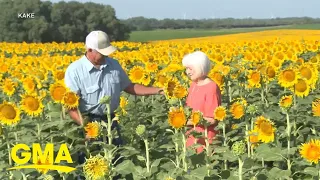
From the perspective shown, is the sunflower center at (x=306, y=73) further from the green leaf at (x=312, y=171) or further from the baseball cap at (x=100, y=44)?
the baseball cap at (x=100, y=44)

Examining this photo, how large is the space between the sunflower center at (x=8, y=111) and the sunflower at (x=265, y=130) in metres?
1.76

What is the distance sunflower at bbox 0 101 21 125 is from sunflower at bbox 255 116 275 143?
5.68 ft

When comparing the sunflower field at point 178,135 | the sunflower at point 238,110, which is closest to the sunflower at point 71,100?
the sunflower field at point 178,135

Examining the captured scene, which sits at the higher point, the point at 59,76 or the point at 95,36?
the point at 95,36

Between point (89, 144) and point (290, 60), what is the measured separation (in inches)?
186

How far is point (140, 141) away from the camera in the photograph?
5281 mm

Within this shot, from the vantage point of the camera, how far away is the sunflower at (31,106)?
13.9ft

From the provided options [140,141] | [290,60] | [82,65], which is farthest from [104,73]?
[290,60]

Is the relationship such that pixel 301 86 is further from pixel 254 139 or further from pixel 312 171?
pixel 312 171

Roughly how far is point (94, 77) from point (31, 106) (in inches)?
20.7

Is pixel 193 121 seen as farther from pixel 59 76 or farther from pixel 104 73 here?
pixel 59 76

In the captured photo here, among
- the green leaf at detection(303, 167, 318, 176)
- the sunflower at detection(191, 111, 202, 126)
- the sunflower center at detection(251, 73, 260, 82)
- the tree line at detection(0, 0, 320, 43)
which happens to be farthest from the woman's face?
the tree line at detection(0, 0, 320, 43)

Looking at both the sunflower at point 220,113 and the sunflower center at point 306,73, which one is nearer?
the sunflower at point 220,113

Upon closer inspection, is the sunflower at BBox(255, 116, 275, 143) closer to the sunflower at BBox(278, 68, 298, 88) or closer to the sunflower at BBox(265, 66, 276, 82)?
the sunflower at BBox(278, 68, 298, 88)
